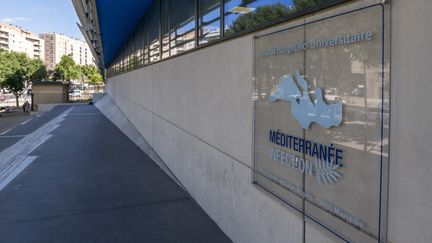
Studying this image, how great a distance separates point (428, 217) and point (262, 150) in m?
1.67

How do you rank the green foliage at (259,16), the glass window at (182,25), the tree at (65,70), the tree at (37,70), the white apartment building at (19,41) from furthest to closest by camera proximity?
the white apartment building at (19,41) → the tree at (65,70) → the tree at (37,70) → the glass window at (182,25) → the green foliage at (259,16)

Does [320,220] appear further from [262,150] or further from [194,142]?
[194,142]

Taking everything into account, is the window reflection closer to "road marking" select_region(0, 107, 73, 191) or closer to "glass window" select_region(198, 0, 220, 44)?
"glass window" select_region(198, 0, 220, 44)

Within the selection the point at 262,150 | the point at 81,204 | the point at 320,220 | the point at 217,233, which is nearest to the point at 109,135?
Answer: the point at 81,204

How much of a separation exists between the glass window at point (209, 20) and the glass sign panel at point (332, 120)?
182cm

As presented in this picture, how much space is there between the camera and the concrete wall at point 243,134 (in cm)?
173

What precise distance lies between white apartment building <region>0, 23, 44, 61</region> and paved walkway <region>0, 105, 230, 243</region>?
5385 inches

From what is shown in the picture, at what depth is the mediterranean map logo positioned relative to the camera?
7.52 ft

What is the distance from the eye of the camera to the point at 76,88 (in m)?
101

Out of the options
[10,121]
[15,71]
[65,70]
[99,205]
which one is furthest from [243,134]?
[65,70]

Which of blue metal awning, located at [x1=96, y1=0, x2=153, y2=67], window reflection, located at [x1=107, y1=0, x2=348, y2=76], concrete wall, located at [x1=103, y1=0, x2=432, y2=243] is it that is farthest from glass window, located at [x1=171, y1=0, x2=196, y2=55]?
blue metal awning, located at [x1=96, y1=0, x2=153, y2=67]

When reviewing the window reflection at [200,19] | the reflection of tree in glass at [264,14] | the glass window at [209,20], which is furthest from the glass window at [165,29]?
the reflection of tree in glass at [264,14]

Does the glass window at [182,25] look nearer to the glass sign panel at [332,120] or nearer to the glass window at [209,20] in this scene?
the glass window at [209,20]

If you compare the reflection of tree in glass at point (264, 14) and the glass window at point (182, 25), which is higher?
the glass window at point (182, 25)
